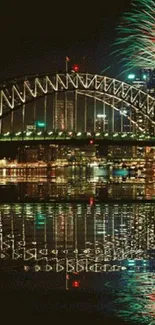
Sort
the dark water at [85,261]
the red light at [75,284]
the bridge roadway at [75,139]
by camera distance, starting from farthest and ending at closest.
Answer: the bridge roadway at [75,139]
the red light at [75,284]
the dark water at [85,261]

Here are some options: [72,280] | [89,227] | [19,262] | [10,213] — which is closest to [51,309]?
[72,280]

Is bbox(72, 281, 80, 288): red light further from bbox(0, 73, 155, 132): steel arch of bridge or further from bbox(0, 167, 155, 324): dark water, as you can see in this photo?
bbox(0, 73, 155, 132): steel arch of bridge

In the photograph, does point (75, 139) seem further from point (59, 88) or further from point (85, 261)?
point (85, 261)

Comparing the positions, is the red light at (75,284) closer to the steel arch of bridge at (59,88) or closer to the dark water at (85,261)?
the dark water at (85,261)

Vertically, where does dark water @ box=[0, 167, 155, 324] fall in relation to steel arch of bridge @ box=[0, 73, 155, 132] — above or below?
below

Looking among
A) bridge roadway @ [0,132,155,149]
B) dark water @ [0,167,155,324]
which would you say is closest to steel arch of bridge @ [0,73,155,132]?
bridge roadway @ [0,132,155,149]

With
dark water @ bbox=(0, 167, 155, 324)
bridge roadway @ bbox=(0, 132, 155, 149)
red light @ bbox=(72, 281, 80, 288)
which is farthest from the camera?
bridge roadway @ bbox=(0, 132, 155, 149)

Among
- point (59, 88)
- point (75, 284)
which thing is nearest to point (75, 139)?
point (59, 88)

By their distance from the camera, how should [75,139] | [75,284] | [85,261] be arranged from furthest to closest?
[75,139], [85,261], [75,284]

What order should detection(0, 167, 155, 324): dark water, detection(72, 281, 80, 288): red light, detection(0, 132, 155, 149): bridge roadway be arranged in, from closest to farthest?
1. detection(0, 167, 155, 324): dark water
2. detection(72, 281, 80, 288): red light
3. detection(0, 132, 155, 149): bridge roadway

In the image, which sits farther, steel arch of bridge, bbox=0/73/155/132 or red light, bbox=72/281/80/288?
steel arch of bridge, bbox=0/73/155/132

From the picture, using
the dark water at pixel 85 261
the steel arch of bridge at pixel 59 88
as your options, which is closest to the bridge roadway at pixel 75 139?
the steel arch of bridge at pixel 59 88
